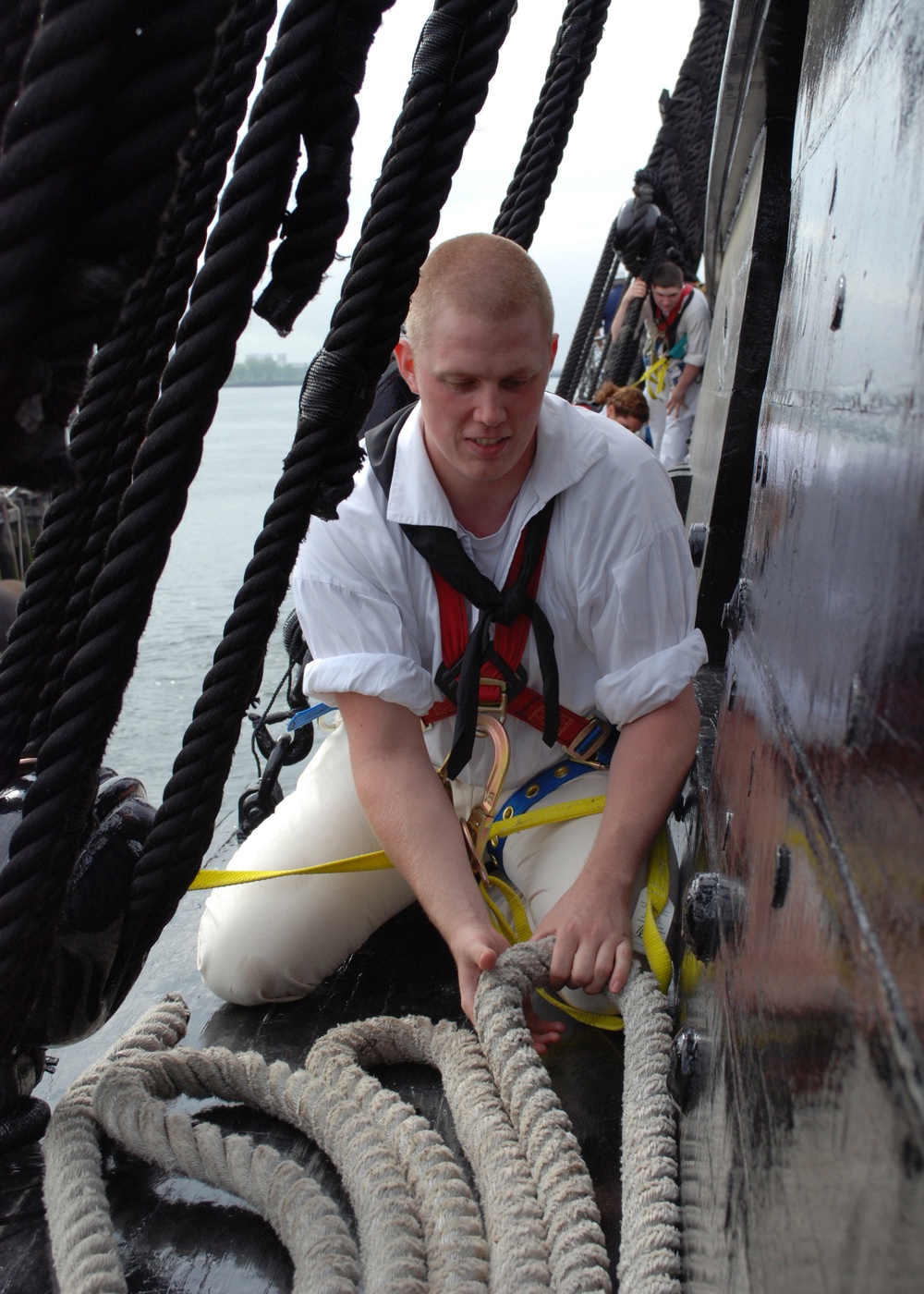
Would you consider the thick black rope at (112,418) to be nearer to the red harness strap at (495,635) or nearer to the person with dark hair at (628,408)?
the red harness strap at (495,635)

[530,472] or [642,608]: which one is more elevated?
[530,472]

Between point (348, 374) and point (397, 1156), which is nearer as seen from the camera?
point (348, 374)

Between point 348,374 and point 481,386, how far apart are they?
736mm

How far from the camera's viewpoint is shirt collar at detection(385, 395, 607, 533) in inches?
65.7

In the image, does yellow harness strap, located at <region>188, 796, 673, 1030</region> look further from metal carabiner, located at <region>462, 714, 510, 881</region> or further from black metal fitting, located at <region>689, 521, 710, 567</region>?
black metal fitting, located at <region>689, 521, 710, 567</region>

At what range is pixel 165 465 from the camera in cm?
76

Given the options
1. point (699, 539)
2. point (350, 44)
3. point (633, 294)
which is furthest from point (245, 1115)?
point (633, 294)

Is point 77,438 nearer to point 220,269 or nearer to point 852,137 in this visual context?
point 220,269

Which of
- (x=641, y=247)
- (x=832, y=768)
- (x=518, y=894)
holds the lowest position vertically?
(x=518, y=894)

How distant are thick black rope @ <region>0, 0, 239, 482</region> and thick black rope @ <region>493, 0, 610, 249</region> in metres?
1.66

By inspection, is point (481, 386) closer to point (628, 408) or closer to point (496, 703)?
point (496, 703)

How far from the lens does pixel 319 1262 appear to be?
1109mm

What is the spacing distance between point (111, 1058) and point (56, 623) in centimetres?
91

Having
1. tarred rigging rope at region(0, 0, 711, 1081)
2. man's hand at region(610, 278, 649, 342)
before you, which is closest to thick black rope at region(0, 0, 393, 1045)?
tarred rigging rope at region(0, 0, 711, 1081)
